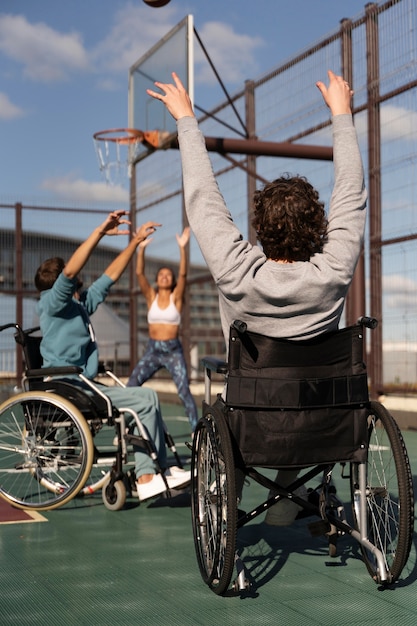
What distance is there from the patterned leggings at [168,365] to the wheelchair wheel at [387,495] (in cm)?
381

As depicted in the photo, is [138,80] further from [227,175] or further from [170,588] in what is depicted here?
[170,588]

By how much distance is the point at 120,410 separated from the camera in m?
4.83

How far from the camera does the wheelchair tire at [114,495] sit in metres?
4.94

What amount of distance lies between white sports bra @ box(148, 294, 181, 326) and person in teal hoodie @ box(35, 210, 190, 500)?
255 centimetres

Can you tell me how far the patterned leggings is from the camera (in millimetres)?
7613

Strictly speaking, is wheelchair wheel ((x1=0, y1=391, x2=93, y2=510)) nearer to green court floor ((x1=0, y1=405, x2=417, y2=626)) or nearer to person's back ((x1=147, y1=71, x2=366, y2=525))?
green court floor ((x1=0, y1=405, x2=417, y2=626))

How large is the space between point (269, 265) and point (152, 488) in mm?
2131

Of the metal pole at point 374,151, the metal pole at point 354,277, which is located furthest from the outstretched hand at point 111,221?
the metal pole at point 374,151

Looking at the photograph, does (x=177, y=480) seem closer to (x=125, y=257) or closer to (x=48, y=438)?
(x=48, y=438)

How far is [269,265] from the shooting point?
312 cm

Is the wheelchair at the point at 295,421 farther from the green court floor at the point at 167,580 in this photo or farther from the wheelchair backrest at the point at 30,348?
the wheelchair backrest at the point at 30,348

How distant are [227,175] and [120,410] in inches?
264

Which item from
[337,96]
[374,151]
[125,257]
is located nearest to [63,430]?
[125,257]

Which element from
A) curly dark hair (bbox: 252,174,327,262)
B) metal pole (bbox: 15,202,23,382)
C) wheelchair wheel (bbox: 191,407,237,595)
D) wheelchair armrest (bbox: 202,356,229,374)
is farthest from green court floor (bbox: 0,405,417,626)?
metal pole (bbox: 15,202,23,382)
